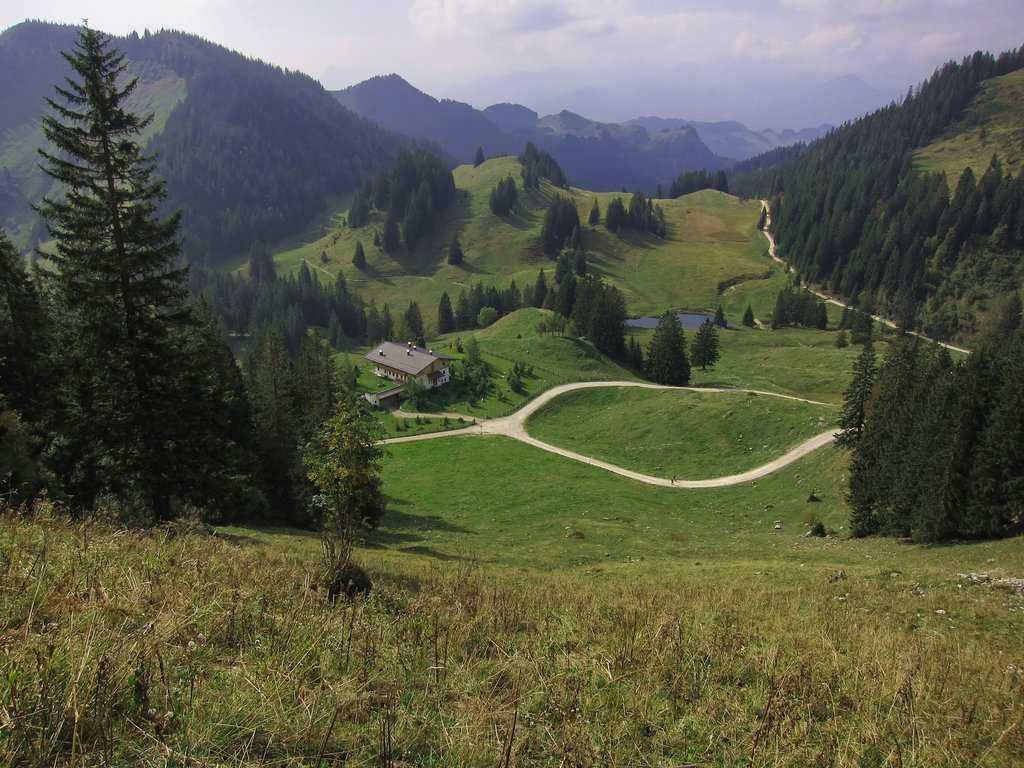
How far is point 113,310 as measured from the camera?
18328 mm

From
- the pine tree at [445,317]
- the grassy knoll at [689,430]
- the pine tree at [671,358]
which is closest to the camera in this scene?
the grassy knoll at [689,430]

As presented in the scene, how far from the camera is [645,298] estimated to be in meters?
157

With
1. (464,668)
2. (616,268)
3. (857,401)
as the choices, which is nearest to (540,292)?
(616,268)

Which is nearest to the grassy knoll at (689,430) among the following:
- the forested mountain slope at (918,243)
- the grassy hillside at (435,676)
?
the grassy hillside at (435,676)

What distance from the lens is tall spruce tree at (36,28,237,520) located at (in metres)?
17.4

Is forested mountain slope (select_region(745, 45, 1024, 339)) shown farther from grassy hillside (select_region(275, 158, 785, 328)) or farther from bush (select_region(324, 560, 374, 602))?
bush (select_region(324, 560, 374, 602))

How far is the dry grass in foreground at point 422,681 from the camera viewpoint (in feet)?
11.3

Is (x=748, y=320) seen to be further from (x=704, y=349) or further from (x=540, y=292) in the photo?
(x=540, y=292)

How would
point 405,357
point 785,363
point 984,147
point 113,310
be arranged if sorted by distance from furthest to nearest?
point 984,147 < point 785,363 < point 405,357 < point 113,310

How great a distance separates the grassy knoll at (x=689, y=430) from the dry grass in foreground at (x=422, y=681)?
144ft

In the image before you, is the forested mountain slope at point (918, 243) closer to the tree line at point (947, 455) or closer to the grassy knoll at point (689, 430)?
the grassy knoll at point (689, 430)

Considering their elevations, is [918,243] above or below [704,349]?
above

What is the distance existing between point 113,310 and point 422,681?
64.6 feet

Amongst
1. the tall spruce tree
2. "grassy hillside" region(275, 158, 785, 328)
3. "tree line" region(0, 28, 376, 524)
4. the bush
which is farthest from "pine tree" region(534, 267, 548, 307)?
the bush
